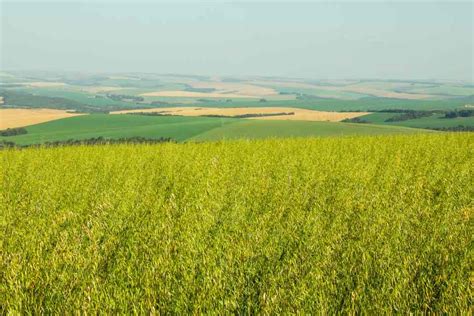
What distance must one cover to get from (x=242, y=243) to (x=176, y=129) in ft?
118

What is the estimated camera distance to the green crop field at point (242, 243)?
12.2 ft

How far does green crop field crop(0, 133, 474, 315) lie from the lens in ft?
12.2

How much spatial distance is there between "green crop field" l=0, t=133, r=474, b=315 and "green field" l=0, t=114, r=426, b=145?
63.9 ft

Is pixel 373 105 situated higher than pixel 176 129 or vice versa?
pixel 373 105

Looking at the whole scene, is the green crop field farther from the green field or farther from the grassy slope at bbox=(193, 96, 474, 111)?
the grassy slope at bbox=(193, 96, 474, 111)

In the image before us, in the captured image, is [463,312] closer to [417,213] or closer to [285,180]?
[417,213]

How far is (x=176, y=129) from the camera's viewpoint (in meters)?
40.1

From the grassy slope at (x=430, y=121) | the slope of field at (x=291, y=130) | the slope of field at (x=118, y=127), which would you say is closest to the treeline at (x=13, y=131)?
the slope of field at (x=118, y=127)

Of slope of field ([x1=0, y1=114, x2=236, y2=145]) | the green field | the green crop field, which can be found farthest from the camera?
slope of field ([x1=0, y1=114, x2=236, y2=145])

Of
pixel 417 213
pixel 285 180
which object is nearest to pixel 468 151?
pixel 285 180

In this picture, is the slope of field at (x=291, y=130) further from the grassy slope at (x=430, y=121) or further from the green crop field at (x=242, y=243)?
the green crop field at (x=242, y=243)

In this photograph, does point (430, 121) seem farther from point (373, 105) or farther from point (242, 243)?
point (373, 105)

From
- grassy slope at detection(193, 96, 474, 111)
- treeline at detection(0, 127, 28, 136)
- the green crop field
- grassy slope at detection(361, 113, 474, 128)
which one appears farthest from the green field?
grassy slope at detection(193, 96, 474, 111)

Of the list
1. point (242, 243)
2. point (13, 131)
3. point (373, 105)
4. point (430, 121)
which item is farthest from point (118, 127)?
point (373, 105)
